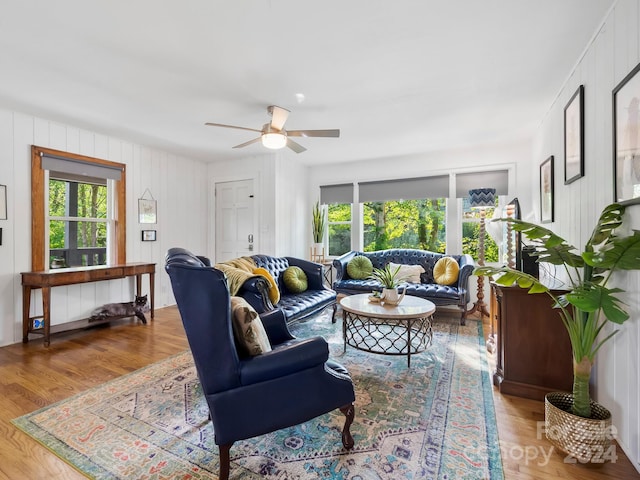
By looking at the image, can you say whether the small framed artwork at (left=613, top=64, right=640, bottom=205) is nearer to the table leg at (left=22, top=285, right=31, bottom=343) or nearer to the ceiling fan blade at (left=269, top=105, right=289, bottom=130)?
the ceiling fan blade at (left=269, top=105, right=289, bottom=130)

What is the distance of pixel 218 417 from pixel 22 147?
3956 mm

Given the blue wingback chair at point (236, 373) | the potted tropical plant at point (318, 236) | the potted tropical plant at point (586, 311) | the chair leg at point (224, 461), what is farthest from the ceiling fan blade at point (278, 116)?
the potted tropical plant at point (318, 236)

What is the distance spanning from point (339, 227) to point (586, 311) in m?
4.57

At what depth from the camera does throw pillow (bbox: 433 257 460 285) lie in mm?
4273

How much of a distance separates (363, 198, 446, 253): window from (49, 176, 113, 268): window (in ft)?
13.4

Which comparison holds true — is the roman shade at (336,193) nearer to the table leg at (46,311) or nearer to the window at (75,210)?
the window at (75,210)

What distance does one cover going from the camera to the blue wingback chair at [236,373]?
4.57ft

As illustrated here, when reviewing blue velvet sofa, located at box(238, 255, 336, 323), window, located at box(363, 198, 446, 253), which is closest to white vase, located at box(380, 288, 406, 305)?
Result: blue velvet sofa, located at box(238, 255, 336, 323)

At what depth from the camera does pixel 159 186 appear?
4883 mm

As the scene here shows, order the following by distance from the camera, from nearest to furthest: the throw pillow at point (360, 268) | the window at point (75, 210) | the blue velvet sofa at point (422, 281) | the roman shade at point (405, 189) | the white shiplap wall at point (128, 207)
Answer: the white shiplap wall at point (128, 207) → the window at point (75, 210) → the blue velvet sofa at point (422, 281) → the throw pillow at point (360, 268) → the roman shade at point (405, 189)

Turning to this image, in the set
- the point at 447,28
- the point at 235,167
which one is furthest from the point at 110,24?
the point at 235,167

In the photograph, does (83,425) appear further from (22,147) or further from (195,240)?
(195,240)

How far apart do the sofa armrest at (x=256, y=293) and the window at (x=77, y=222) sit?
2677 millimetres

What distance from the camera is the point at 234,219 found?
549cm
